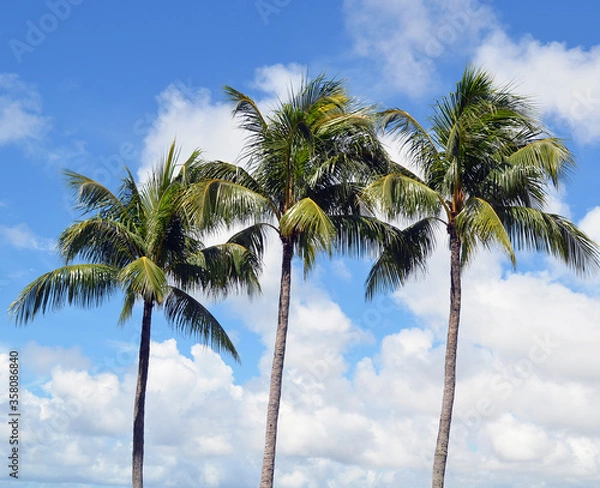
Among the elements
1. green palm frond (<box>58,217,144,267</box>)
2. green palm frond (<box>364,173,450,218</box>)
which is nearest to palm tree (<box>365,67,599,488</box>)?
green palm frond (<box>364,173,450,218</box>)

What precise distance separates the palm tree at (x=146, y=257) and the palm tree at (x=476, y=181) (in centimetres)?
543

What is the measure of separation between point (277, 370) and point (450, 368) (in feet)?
15.3

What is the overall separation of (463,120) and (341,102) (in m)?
3.49

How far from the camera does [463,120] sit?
25.0 metres

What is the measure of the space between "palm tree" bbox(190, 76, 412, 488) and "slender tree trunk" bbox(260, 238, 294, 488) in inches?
1.1

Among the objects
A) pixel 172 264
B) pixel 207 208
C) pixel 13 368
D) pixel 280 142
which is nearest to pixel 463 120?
pixel 280 142

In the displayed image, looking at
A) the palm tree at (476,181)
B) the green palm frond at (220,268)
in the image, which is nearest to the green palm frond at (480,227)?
the palm tree at (476,181)

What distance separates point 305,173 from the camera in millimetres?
25328

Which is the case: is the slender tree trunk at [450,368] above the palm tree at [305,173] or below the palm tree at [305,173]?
below

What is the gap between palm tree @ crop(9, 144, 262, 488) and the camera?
26281mm

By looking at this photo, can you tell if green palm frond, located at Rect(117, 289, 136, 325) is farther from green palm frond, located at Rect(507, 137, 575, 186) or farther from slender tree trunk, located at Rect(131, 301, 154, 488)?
green palm frond, located at Rect(507, 137, 575, 186)

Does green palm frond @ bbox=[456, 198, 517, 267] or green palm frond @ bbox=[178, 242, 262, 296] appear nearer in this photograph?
green palm frond @ bbox=[456, 198, 517, 267]

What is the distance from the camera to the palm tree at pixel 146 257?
2628 centimetres

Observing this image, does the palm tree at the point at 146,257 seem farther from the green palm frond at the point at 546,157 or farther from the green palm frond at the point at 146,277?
the green palm frond at the point at 546,157
